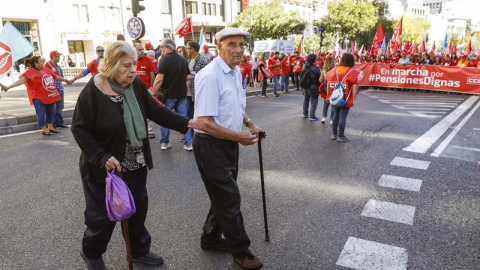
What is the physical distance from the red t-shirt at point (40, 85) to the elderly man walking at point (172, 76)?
10.3ft

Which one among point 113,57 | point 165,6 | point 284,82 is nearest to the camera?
point 113,57

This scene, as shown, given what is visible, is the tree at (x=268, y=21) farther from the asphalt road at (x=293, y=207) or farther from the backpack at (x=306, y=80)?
the asphalt road at (x=293, y=207)

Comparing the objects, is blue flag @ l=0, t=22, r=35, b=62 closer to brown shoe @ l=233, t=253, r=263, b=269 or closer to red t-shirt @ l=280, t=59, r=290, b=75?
brown shoe @ l=233, t=253, r=263, b=269

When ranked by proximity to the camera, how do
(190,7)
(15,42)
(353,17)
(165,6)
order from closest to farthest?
(15,42), (165,6), (353,17), (190,7)

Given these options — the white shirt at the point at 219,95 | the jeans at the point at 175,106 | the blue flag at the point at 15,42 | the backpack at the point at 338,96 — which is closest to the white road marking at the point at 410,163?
the backpack at the point at 338,96

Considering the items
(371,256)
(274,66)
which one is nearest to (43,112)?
(371,256)

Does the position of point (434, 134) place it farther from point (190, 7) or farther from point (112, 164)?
point (190, 7)

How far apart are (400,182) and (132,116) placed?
12.7 feet

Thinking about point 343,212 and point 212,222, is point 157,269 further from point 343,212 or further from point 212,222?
point 343,212

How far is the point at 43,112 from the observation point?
8.59 meters

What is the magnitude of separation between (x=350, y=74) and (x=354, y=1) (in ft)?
139

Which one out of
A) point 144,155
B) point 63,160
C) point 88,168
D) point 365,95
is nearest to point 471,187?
point 144,155

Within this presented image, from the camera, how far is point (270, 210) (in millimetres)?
4324

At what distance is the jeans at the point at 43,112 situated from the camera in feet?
27.8
